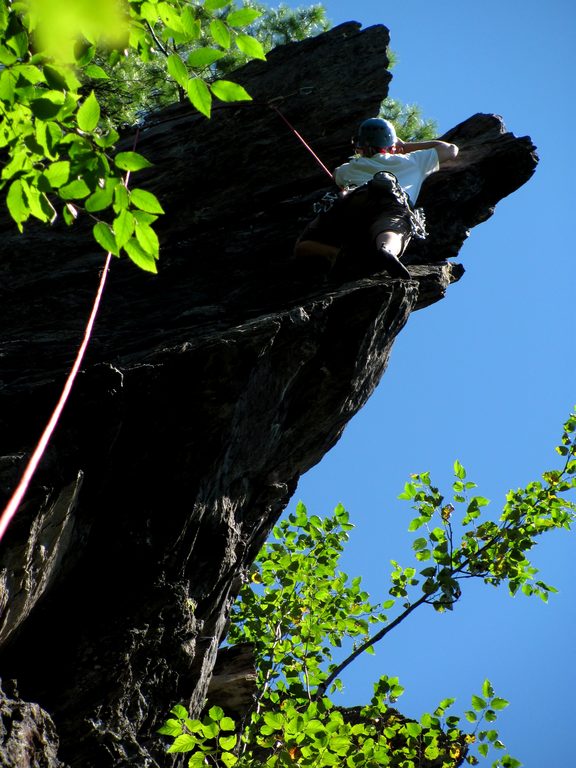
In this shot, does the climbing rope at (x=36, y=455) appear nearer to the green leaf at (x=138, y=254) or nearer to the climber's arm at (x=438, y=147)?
the green leaf at (x=138, y=254)

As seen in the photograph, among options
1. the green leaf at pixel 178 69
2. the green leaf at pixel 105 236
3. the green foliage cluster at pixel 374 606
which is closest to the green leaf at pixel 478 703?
the green foliage cluster at pixel 374 606

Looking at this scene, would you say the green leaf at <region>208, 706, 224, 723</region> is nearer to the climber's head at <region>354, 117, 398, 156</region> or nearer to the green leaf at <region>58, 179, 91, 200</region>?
the green leaf at <region>58, 179, 91, 200</region>

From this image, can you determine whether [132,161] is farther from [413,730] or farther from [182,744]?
[413,730]

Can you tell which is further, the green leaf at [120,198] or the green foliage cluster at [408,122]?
the green foliage cluster at [408,122]

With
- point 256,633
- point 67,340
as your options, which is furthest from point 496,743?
point 67,340

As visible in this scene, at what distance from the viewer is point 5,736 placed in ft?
13.5

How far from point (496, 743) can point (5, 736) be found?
15.9 feet

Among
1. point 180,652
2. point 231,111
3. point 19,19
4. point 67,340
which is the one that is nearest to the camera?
point 19,19

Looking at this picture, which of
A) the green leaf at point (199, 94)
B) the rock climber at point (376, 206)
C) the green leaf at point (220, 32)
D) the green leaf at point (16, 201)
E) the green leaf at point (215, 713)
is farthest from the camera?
the rock climber at point (376, 206)

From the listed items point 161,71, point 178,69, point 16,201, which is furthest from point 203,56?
point 161,71

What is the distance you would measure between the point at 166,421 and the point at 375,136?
3.88m

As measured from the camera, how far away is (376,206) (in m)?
6.93

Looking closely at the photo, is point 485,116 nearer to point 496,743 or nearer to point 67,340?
point 67,340

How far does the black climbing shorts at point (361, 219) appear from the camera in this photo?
6770 mm
